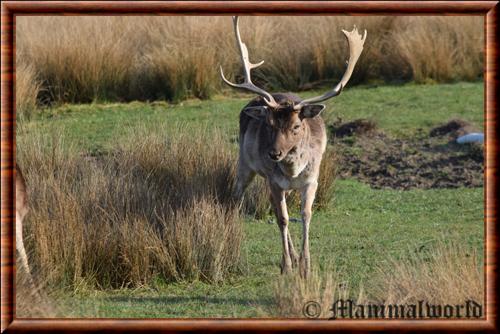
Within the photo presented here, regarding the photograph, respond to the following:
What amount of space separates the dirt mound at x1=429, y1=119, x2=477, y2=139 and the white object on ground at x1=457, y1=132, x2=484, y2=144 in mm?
318

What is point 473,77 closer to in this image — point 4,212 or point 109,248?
point 109,248

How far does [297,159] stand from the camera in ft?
35.1

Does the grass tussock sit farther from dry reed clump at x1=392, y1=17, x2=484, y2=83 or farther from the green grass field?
dry reed clump at x1=392, y1=17, x2=484, y2=83

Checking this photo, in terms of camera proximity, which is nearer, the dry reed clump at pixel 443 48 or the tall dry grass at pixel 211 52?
the tall dry grass at pixel 211 52

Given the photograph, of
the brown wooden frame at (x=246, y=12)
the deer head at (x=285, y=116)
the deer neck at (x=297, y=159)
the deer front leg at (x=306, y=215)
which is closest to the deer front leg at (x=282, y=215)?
the deer front leg at (x=306, y=215)

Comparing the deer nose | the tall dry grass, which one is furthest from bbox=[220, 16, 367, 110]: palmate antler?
the tall dry grass

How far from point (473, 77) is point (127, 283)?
1351 centimetres

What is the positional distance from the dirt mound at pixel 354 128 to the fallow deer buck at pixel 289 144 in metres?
6.16

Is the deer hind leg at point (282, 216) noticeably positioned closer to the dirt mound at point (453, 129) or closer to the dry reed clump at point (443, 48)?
the dirt mound at point (453, 129)

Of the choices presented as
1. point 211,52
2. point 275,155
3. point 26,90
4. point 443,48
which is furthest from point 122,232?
point 443,48

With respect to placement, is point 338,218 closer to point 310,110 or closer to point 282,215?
point 282,215

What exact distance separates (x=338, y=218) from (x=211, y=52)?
7.98 metres

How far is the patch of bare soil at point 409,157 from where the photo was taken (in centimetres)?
1580

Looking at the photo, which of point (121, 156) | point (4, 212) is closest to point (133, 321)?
point (4, 212)
